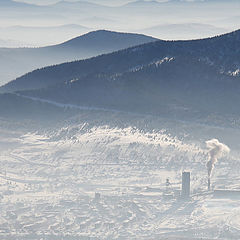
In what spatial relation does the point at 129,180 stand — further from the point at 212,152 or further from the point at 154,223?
the point at 154,223

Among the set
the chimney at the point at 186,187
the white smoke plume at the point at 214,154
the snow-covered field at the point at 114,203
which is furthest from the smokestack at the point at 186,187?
the white smoke plume at the point at 214,154

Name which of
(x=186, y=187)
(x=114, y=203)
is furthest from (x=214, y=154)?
(x=114, y=203)

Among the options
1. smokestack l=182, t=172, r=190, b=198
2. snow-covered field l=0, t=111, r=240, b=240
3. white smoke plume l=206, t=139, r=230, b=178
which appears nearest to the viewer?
snow-covered field l=0, t=111, r=240, b=240

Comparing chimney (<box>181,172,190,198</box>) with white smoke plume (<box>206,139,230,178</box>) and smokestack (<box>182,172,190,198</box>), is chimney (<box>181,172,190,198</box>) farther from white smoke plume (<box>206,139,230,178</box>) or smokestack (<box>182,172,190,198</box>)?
white smoke plume (<box>206,139,230,178</box>)

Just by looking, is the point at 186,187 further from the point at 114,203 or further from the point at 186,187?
the point at 114,203

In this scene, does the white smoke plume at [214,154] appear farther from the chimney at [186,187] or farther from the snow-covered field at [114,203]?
the chimney at [186,187]

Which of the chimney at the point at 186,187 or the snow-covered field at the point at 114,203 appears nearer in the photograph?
the snow-covered field at the point at 114,203

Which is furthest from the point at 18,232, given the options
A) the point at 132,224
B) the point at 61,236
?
the point at 132,224

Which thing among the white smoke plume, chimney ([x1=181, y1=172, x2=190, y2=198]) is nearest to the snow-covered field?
chimney ([x1=181, y1=172, x2=190, y2=198])

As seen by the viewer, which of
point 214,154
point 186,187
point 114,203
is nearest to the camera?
point 114,203

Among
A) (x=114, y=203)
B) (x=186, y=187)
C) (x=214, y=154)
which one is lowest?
(x=114, y=203)

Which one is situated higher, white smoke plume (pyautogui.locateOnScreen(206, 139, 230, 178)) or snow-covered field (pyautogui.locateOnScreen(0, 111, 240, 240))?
white smoke plume (pyautogui.locateOnScreen(206, 139, 230, 178))
